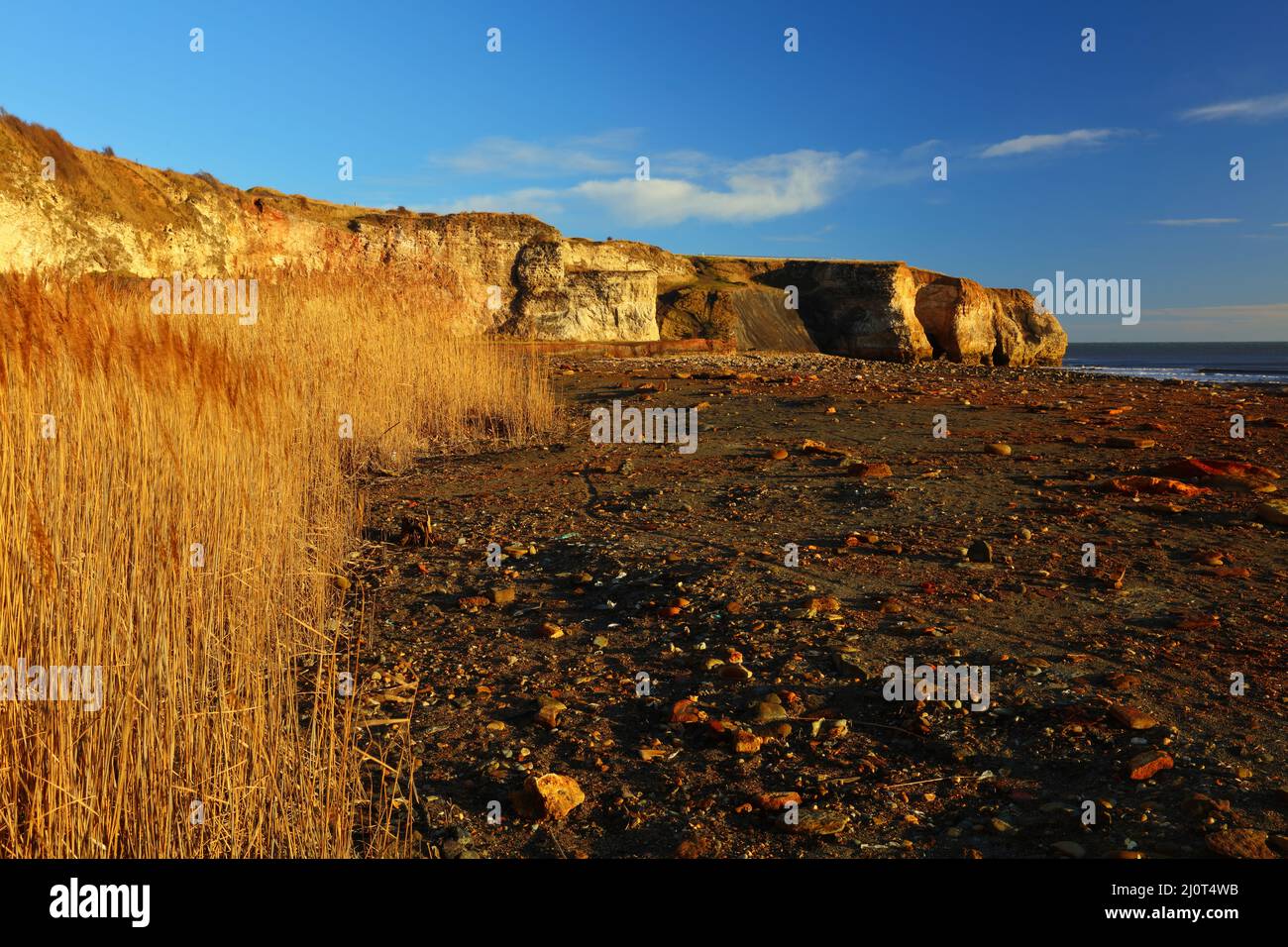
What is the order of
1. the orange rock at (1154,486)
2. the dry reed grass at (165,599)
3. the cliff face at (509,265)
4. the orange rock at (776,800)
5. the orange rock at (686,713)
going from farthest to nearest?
1. the cliff face at (509,265)
2. the orange rock at (1154,486)
3. the orange rock at (686,713)
4. the orange rock at (776,800)
5. the dry reed grass at (165,599)

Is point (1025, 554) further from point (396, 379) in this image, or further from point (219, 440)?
point (396, 379)

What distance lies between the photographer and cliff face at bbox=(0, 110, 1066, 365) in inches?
574

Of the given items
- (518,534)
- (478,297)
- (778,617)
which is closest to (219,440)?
(518,534)

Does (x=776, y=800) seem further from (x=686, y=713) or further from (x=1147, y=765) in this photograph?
(x=1147, y=765)

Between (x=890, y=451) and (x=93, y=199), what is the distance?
14.8 m

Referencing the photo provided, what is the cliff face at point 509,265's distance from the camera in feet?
47.8

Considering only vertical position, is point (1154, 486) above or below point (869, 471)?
below

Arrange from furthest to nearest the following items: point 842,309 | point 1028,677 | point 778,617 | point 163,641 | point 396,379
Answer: point 842,309 < point 396,379 < point 778,617 < point 1028,677 < point 163,641

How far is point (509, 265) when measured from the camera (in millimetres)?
24266

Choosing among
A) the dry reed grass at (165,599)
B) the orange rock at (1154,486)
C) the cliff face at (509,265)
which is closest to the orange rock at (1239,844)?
the dry reed grass at (165,599)

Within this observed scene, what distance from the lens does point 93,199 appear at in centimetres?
1538

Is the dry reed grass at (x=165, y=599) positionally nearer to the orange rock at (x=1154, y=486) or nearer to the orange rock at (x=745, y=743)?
the orange rock at (x=745, y=743)

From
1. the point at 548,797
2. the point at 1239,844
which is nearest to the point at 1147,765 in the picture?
the point at 1239,844

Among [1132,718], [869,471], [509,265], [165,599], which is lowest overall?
[1132,718]
